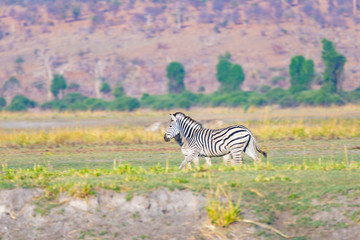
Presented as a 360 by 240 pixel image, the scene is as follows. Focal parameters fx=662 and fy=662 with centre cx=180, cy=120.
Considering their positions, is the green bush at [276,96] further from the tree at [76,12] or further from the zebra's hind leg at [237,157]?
the tree at [76,12]

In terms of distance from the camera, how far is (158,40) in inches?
3263

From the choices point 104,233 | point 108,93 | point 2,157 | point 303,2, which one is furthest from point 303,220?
point 303,2

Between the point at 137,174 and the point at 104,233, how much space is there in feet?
7.56

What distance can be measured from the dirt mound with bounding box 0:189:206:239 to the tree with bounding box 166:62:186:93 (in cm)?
5512

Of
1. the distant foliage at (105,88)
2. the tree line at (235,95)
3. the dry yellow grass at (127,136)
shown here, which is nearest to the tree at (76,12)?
the distant foliage at (105,88)

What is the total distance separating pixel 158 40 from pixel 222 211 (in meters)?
74.0

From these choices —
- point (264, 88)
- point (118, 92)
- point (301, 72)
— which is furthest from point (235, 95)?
point (118, 92)

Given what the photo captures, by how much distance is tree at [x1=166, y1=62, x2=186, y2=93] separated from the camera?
215 feet

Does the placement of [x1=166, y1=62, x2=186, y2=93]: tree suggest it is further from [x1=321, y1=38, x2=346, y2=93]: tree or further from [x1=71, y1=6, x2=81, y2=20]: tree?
Result: [x1=71, y1=6, x2=81, y2=20]: tree

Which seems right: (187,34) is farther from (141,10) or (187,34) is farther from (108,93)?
(108,93)

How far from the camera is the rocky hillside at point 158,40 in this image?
245 feet

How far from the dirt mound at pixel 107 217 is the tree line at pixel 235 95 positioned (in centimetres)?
4062

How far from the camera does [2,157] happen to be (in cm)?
1991

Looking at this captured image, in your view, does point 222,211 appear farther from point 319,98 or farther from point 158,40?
point 158,40
